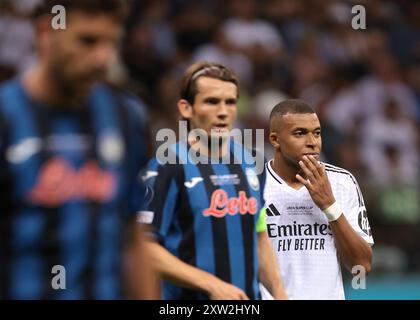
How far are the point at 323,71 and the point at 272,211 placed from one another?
26.0 feet

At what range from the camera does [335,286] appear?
4.51m

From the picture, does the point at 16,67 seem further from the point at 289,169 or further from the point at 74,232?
the point at 74,232

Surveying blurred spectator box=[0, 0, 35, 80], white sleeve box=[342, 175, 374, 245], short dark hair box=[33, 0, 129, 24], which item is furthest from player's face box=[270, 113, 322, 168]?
blurred spectator box=[0, 0, 35, 80]

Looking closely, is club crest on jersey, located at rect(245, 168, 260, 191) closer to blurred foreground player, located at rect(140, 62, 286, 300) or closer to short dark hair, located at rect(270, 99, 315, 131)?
blurred foreground player, located at rect(140, 62, 286, 300)

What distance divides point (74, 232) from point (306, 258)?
135 centimetres

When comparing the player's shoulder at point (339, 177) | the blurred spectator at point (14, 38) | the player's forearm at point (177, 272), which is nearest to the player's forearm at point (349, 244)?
the player's shoulder at point (339, 177)

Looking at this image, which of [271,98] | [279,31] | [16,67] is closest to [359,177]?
[271,98]

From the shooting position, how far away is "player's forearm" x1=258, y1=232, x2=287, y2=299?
15.7 feet

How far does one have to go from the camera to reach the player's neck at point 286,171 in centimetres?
441

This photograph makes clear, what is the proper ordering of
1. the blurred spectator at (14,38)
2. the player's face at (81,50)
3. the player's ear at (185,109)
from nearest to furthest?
the player's face at (81,50) → the player's ear at (185,109) → the blurred spectator at (14,38)

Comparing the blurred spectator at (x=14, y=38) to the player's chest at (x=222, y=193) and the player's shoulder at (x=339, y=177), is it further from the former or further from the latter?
the player's shoulder at (x=339, y=177)
